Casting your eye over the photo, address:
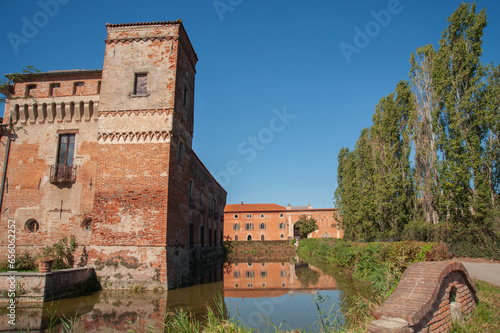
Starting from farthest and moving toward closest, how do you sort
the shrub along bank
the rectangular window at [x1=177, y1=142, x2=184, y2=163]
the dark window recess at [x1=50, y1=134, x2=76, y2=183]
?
the rectangular window at [x1=177, y1=142, x2=184, y2=163] → the dark window recess at [x1=50, y1=134, x2=76, y2=183] → the shrub along bank

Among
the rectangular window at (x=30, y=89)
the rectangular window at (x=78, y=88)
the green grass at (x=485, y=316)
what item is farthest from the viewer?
the rectangular window at (x=30, y=89)

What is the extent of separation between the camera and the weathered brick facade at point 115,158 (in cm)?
1206

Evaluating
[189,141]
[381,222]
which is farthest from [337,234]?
[189,141]

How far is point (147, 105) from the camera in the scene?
13188 mm

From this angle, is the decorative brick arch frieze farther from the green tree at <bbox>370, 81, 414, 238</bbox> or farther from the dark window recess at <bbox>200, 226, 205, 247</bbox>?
the green tree at <bbox>370, 81, 414, 238</bbox>

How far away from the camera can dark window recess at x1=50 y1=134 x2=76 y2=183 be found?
13.9 m

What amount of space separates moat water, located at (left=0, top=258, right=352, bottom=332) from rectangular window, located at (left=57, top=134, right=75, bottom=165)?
6603mm

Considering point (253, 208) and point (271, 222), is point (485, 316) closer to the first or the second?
point (271, 222)

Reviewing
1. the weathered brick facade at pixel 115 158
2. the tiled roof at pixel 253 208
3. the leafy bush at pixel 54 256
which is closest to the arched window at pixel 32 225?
the weathered brick facade at pixel 115 158

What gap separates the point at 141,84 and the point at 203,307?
31.9 ft

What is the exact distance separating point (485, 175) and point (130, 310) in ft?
60.5

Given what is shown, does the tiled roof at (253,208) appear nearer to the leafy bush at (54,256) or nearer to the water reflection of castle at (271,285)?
the water reflection of castle at (271,285)

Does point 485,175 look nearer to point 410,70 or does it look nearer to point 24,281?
point 410,70

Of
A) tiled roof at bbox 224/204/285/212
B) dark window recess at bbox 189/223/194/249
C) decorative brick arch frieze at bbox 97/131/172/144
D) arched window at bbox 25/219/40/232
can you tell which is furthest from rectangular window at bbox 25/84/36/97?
tiled roof at bbox 224/204/285/212
